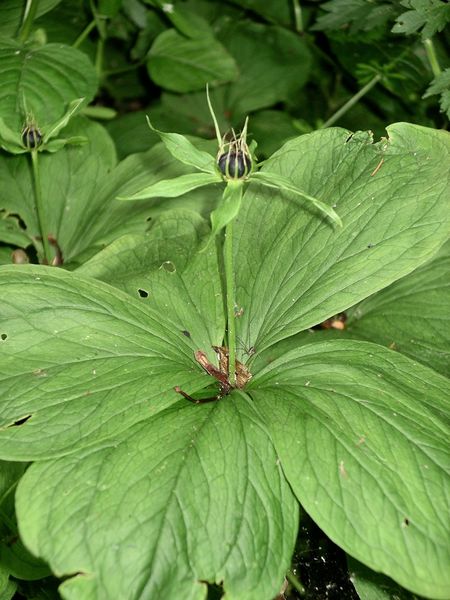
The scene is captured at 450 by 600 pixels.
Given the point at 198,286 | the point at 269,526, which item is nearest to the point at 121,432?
the point at 269,526

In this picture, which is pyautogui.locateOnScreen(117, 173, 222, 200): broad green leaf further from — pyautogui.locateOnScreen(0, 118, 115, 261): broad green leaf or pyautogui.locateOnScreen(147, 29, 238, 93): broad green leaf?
pyautogui.locateOnScreen(147, 29, 238, 93): broad green leaf

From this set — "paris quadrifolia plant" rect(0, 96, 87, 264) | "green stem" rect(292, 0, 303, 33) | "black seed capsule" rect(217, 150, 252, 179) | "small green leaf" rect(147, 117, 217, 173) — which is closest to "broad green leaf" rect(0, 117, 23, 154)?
"paris quadrifolia plant" rect(0, 96, 87, 264)

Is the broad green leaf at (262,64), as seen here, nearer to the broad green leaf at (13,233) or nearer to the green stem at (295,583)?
the broad green leaf at (13,233)

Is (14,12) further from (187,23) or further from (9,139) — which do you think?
(9,139)

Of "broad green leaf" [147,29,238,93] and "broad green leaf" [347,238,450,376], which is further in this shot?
"broad green leaf" [147,29,238,93]

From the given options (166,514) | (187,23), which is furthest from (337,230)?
(187,23)

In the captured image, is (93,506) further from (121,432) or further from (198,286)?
(198,286)
